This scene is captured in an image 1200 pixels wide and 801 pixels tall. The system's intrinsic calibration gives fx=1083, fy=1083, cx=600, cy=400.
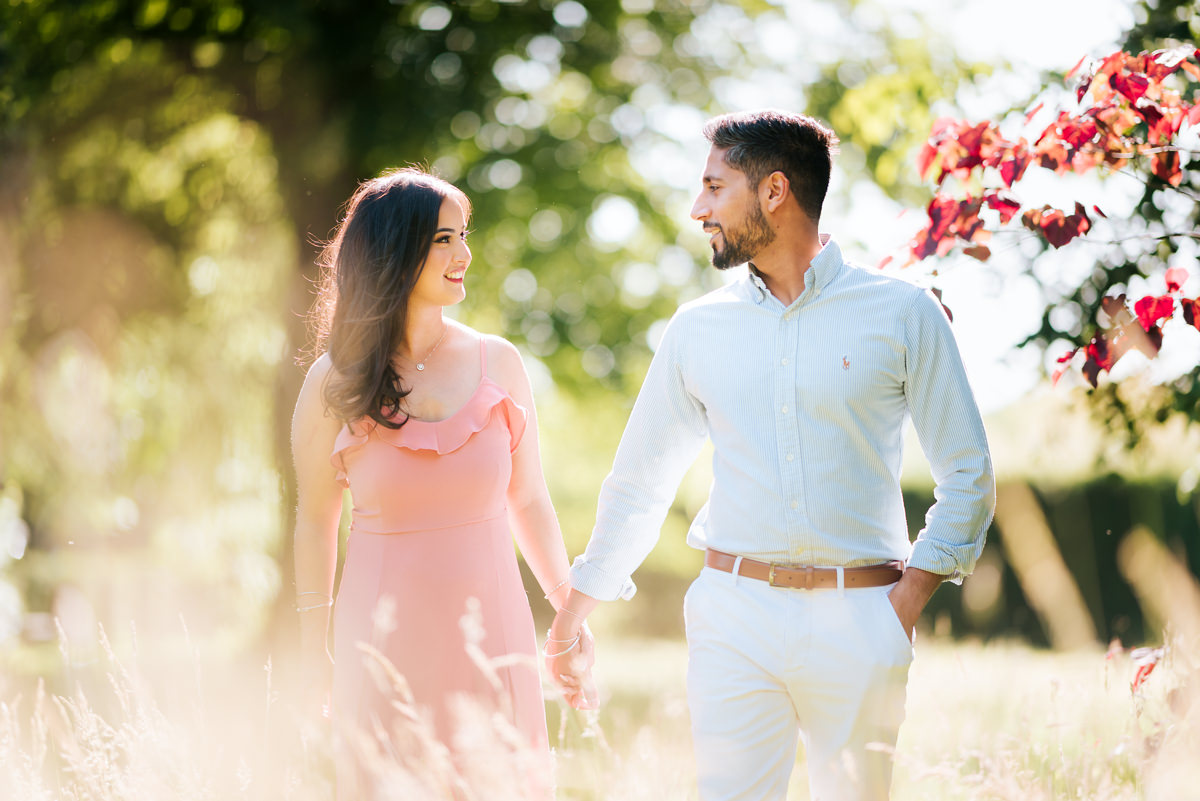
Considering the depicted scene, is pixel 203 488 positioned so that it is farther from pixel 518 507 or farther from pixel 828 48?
pixel 518 507

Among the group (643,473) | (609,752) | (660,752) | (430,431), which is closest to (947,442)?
(643,473)

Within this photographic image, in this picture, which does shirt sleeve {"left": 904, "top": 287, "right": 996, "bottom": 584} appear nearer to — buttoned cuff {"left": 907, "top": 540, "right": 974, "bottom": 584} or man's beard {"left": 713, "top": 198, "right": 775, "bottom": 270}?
buttoned cuff {"left": 907, "top": 540, "right": 974, "bottom": 584}

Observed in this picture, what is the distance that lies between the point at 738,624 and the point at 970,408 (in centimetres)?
78

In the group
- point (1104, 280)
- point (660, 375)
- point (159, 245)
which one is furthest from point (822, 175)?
point (159, 245)

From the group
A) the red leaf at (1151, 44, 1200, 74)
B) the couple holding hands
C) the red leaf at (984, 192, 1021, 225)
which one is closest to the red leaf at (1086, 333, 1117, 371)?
the red leaf at (984, 192, 1021, 225)

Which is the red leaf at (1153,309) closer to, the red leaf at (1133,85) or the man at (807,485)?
the red leaf at (1133,85)

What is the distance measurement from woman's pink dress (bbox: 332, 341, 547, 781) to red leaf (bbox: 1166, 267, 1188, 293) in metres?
2.14

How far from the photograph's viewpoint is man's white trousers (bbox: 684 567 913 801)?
2580 millimetres

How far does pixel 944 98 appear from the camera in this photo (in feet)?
26.5

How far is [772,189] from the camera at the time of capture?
280cm

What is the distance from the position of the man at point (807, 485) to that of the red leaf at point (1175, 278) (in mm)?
1145

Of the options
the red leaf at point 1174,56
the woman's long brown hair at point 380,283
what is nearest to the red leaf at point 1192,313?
the red leaf at point 1174,56

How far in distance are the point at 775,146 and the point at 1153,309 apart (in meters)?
1.40

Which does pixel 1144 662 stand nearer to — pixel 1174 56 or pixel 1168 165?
pixel 1168 165
